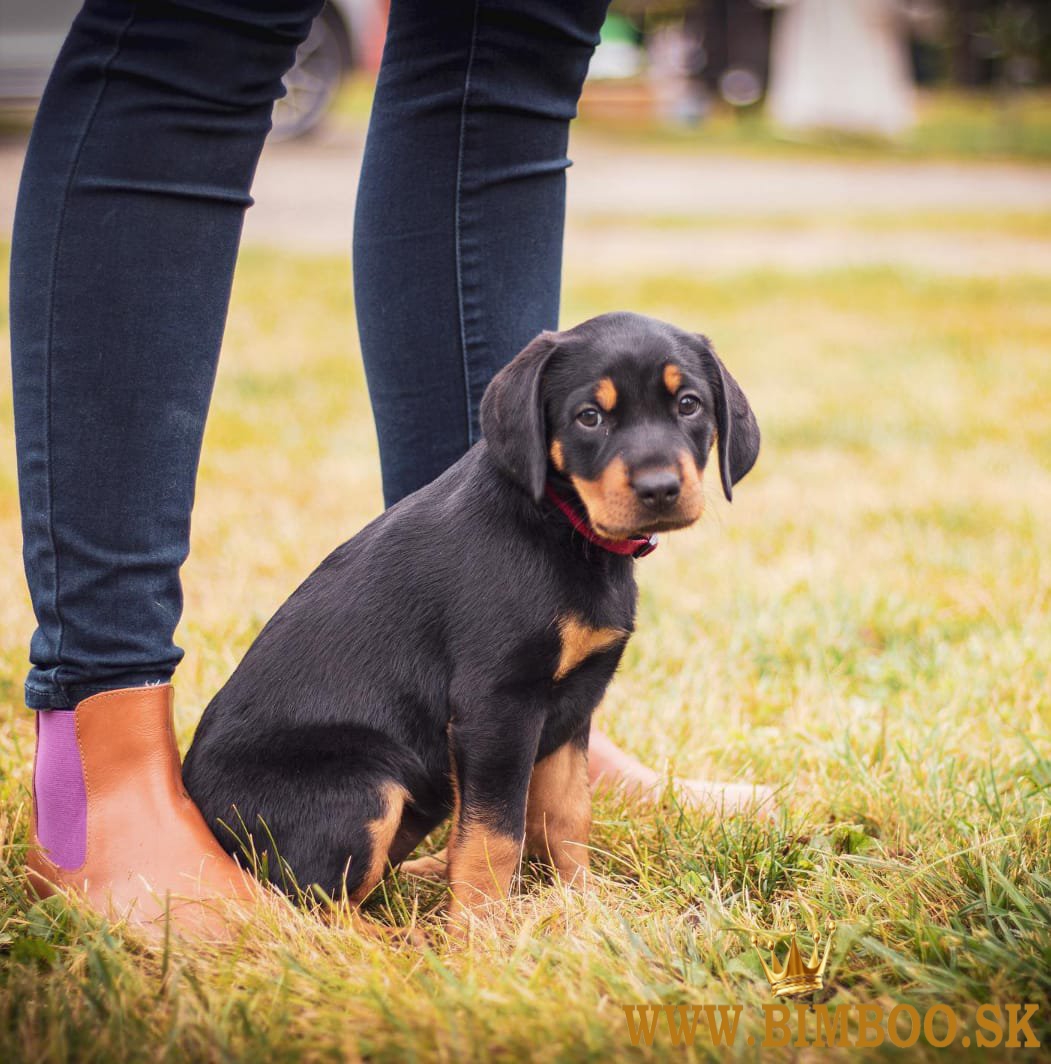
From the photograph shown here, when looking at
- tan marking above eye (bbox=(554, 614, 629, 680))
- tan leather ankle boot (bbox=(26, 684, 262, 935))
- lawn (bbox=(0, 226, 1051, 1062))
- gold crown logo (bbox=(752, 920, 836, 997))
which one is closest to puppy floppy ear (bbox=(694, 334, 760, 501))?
lawn (bbox=(0, 226, 1051, 1062))

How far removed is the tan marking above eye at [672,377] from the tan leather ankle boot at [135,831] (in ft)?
3.11

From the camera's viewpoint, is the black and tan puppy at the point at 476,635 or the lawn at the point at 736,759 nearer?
the lawn at the point at 736,759

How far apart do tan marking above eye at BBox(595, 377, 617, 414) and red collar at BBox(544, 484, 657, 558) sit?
160 millimetres

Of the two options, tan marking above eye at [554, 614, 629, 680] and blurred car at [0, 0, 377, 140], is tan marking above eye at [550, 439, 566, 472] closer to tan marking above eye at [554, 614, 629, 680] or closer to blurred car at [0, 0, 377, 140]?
tan marking above eye at [554, 614, 629, 680]

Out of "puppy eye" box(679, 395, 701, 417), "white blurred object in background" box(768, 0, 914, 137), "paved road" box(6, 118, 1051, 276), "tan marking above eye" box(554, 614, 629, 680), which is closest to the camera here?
"tan marking above eye" box(554, 614, 629, 680)

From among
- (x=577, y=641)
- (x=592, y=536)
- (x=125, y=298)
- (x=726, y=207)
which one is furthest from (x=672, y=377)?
(x=726, y=207)

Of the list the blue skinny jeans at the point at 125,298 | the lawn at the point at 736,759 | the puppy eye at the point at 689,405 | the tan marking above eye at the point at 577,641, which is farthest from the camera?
the puppy eye at the point at 689,405

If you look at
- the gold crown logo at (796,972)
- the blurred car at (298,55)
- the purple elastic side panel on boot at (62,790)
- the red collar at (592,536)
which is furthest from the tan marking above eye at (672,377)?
the blurred car at (298,55)

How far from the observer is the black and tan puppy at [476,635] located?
1.88 m

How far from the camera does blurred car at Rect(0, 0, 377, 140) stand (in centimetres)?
1041

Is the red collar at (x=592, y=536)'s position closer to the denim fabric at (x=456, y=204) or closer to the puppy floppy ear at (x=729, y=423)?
the puppy floppy ear at (x=729, y=423)

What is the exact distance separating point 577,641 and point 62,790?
841 millimetres

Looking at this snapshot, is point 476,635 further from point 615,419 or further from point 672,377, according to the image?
point 672,377

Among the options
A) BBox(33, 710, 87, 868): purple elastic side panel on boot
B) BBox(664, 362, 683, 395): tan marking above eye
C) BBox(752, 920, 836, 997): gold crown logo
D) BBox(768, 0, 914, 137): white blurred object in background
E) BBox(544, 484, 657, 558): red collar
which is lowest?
BBox(752, 920, 836, 997): gold crown logo
